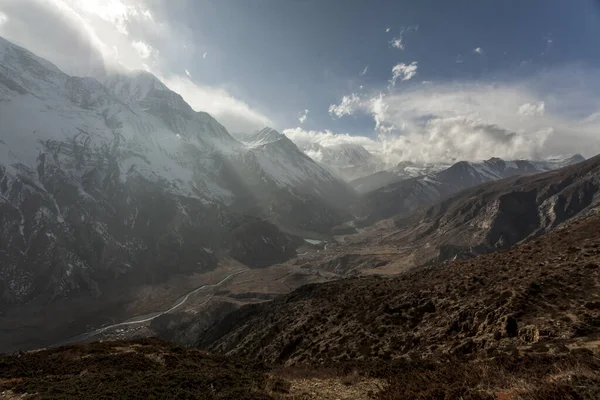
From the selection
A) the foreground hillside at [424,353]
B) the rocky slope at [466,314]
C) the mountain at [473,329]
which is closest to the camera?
the mountain at [473,329]

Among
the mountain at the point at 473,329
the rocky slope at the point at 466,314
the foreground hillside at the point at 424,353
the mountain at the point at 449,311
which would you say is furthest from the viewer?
the mountain at the point at 449,311

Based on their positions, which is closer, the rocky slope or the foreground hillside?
the foreground hillside

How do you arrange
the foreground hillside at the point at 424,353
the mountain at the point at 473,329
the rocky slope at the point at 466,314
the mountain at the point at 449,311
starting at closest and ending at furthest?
the mountain at the point at 473,329, the foreground hillside at the point at 424,353, the rocky slope at the point at 466,314, the mountain at the point at 449,311

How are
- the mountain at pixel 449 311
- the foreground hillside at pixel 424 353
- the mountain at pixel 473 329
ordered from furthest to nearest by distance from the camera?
the mountain at pixel 449 311, the foreground hillside at pixel 424 353, the mountain at pixel 473 329

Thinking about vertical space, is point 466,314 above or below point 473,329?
above

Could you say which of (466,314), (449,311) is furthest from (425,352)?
(449,311)

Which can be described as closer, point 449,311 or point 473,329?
point 473,329

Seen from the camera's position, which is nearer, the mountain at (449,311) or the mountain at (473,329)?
the mountain at (473,329)

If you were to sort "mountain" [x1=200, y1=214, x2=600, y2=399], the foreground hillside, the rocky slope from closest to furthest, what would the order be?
"mountain" [x1=200, y1=214, x2=600, y2=399]
the foreground hillside
the rocky slope

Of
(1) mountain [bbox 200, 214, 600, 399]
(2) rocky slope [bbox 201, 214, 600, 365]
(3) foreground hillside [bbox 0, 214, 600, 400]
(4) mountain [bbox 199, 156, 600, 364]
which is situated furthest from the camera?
(4) mountain [bbox 199, 156, 600, 364]

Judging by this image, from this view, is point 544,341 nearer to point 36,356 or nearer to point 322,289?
point 36,356

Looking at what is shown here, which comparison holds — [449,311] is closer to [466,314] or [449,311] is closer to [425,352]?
[466,314]

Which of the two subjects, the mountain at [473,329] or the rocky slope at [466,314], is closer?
the mountain at [473,329]

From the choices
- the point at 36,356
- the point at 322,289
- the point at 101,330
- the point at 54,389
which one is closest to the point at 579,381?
the point at 54,389
